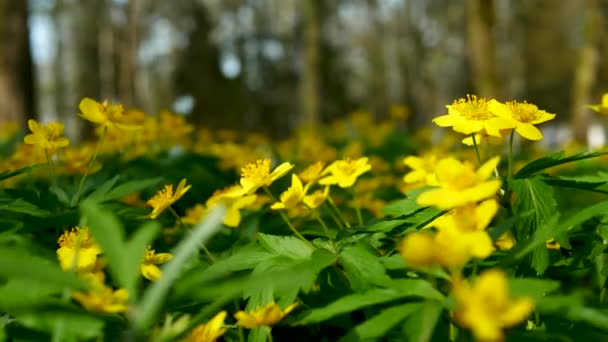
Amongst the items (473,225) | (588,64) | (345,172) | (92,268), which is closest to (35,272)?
(92,268)

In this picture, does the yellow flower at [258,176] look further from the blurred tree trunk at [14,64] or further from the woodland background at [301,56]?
the woodland background at [301,56]

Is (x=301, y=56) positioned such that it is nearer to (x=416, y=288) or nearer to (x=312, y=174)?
(x=312, y=174)

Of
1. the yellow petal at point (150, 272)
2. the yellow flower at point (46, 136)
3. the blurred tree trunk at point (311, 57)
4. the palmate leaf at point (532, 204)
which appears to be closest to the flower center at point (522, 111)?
the palmate leaf at point (532, 204)

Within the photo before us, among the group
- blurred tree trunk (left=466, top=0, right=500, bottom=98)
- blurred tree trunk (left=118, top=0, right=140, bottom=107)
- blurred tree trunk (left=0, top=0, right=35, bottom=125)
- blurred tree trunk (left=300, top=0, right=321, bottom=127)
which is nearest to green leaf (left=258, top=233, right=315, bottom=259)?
blurred tree trunk (left=0, top=0, right=35, bottom=125)

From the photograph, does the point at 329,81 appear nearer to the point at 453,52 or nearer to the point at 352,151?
the point at 453,52

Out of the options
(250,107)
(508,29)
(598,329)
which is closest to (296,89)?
(250,107)

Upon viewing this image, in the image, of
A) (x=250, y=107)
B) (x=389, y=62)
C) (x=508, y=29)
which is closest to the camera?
(x=250, y=107)
